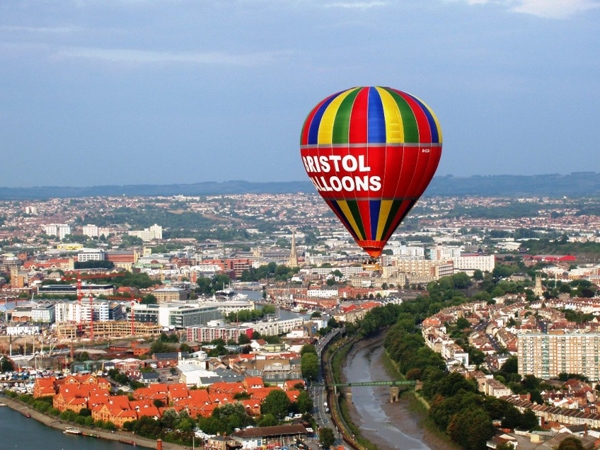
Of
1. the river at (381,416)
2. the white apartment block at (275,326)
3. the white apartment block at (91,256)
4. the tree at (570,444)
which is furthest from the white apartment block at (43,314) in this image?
the tree at (570,444)

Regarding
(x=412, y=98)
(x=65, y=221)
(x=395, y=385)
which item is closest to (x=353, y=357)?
(x=395, y=385)

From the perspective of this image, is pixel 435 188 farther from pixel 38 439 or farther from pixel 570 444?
pixel 570 444

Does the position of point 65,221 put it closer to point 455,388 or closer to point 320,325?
point 320,325

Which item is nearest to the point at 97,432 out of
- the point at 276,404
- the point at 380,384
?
the point at 276,404

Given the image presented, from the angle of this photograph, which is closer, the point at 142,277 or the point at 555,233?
the point at 142,277

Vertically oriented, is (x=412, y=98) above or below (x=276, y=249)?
above

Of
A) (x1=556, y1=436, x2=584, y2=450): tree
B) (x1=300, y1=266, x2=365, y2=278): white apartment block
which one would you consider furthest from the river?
(x1=300, y1=266, x2=365, y2=278): white apartment block
